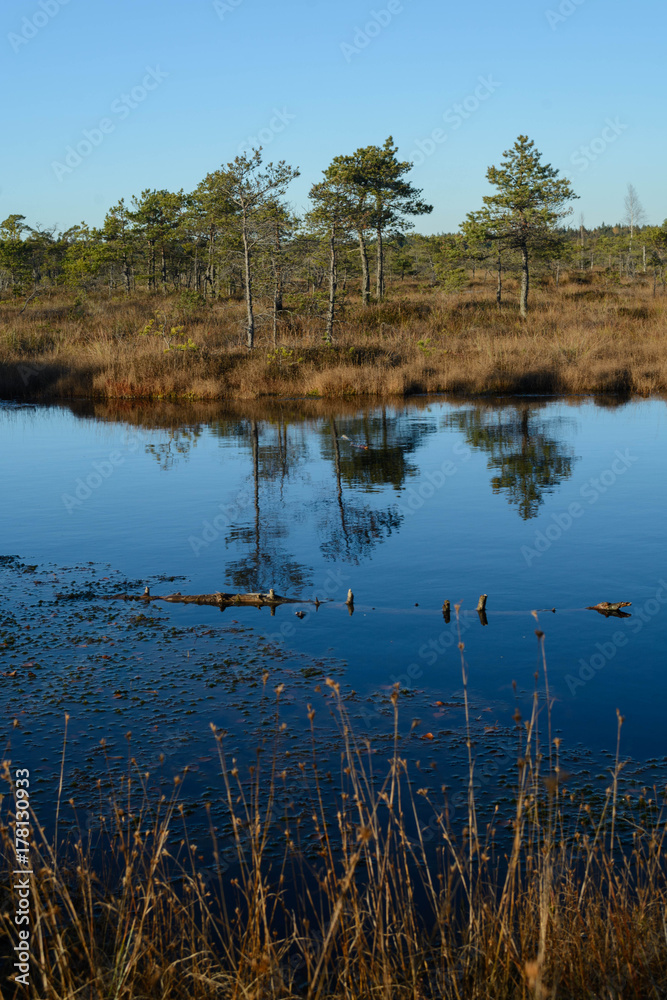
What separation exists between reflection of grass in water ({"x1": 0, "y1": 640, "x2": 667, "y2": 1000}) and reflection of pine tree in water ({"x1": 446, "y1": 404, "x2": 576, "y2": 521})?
7.59m

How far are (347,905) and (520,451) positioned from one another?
14148 millimetres

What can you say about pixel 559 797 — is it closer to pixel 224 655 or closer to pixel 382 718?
pixel 382 718

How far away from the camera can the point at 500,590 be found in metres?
8.55

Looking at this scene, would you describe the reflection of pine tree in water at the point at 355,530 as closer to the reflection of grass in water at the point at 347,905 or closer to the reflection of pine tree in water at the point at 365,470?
the reflection of pine tree in water at the point at 365,470

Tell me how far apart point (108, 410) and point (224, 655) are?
22.1 metres

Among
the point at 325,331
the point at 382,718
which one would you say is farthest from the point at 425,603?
the point at 325,331

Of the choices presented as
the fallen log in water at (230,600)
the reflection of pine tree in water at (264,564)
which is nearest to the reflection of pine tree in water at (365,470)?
the reflection of pine tree in water at (264,564)

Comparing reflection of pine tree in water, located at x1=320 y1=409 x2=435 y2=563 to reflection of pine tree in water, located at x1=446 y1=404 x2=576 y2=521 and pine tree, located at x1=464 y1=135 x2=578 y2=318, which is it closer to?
reflection of pine tree in water, located at x1=446 y1=404 x2=576 y2=521

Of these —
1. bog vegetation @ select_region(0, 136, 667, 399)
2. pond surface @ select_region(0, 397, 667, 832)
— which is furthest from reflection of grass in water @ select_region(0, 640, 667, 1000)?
bog vegetation @ select_region(0, 136, 667, 399)

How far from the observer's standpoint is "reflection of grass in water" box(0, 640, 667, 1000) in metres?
2.86

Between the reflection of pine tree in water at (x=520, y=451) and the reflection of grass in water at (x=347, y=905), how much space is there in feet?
24.9

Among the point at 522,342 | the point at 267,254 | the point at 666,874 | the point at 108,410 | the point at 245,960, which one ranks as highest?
the point at 267,254

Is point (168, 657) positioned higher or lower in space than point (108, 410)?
lower

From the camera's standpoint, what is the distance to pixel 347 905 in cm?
368
